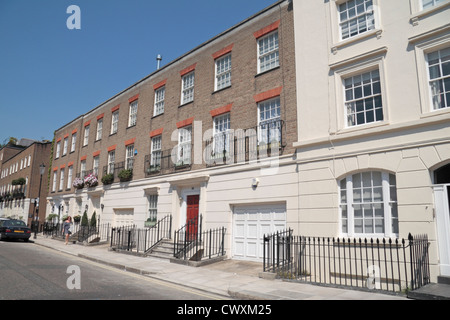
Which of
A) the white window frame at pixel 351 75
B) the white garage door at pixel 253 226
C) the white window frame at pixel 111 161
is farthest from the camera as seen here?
the white window frame at pixel 111 161

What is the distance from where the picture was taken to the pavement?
773cm

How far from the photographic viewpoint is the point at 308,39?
482 inches

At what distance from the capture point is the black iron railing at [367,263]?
8.38 meters

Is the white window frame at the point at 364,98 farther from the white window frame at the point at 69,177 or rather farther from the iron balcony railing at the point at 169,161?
the white window frame at the point at 69,177

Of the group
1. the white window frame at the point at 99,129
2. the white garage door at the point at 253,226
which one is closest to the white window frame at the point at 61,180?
the white window frame at the point at 99,129

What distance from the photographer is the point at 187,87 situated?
18000mm

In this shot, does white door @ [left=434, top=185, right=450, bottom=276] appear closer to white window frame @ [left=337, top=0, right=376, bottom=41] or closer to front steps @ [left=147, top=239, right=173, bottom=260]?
white window frame @ [left=337, top=0, right=376, bottom=41]

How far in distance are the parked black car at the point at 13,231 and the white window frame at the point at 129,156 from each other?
27.3ft

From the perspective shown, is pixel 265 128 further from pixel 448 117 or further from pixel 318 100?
pixel 448 117

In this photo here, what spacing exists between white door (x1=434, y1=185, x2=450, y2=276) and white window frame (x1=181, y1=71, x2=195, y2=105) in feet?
39.0

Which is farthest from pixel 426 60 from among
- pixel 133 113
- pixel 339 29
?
pixel 133 113

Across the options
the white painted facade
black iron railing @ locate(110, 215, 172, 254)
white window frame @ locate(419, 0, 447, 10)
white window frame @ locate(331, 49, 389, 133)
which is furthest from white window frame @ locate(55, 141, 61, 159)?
white window frame @ locate(419, 0, 447, 10)

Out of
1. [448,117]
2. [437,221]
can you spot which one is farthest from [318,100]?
[437,221]
